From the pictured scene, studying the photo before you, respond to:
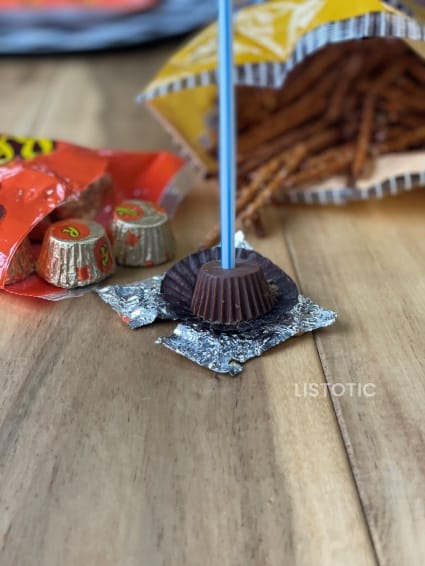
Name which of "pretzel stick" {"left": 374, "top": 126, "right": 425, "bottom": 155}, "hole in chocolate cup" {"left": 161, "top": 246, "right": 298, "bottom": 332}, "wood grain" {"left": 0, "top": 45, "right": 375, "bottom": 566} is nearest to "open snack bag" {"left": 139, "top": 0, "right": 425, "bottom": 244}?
"pretzel stick" {"left": 374, "top": 126, "right": 425, "bottom": 155}

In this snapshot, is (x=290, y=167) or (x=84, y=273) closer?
(x=84, y=273)

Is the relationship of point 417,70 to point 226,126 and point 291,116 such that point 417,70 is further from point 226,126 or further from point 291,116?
point 226,126

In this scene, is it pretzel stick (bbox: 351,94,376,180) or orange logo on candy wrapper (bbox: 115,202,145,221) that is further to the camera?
pretzel stick (bbox: 351,94,376,180)

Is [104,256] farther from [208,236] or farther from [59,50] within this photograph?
[59,50]

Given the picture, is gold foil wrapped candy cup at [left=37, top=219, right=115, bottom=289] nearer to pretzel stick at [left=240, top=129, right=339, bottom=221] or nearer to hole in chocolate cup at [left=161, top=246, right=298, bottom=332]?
hole in chocolate cup at [left=161, top=246, right=298, bottom=332]

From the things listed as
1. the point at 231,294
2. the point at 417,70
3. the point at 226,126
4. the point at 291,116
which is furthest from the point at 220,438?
the point at 417,70

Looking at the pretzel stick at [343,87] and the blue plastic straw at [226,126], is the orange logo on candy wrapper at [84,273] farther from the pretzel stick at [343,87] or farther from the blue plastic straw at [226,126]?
the pretzel stick at [343,87]

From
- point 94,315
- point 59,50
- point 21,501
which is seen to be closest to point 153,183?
point 94,315
